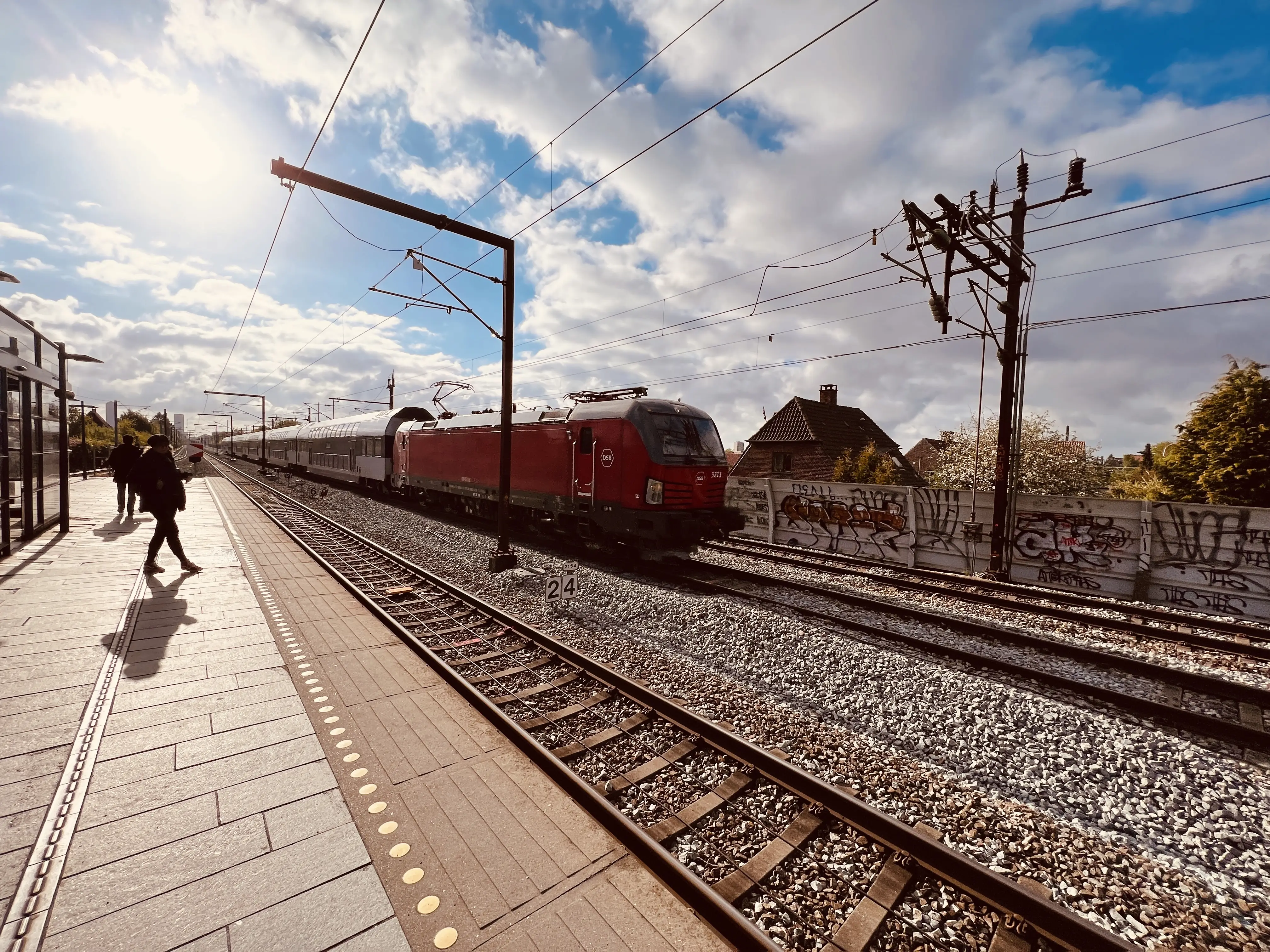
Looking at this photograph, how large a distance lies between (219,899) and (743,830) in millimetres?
2881

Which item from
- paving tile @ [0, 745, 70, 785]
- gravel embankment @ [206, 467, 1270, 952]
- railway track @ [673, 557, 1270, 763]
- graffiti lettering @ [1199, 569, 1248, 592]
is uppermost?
graffiti lettering @ [1199, 569, 1248, 592]

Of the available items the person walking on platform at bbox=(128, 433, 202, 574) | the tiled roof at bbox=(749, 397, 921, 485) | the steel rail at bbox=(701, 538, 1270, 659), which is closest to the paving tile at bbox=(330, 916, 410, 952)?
the person walking on platform at bbox=(128, 433, 202, 574)

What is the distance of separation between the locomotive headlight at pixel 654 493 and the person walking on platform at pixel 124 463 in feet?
45.6

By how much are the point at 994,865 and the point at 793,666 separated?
2910 mm

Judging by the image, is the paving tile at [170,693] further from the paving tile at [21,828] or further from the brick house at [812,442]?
the brick house at [812,442]

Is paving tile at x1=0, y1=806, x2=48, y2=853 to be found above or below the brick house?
below

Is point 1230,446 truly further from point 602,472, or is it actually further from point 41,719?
point 41,719

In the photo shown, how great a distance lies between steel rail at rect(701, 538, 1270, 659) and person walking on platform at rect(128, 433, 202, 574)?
9.44 meters

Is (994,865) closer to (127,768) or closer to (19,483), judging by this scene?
(127,768)

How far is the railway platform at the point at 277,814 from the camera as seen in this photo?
2395mm

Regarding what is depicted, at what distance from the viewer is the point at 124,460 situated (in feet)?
45.6

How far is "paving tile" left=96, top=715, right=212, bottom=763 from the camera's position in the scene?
3.59 metres

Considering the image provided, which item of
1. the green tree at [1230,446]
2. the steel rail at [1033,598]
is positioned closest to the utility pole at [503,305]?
the steel rail at [1033,598]

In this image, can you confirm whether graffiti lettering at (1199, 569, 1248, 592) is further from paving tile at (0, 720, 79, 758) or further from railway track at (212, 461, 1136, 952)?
paving tile at (0, 720, 79, 758)
